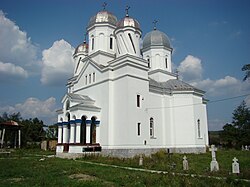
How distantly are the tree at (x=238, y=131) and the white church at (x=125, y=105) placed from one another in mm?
17949

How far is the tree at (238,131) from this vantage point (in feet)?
139

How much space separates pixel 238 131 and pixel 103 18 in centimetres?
3182

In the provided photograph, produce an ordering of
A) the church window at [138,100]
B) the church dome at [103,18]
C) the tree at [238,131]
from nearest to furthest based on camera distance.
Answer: the church window at [138,100]
the church dome at [103,18]
the tree at [238,131]

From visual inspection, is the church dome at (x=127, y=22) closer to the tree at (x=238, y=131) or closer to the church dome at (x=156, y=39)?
the church dome at (x=156, y=39)

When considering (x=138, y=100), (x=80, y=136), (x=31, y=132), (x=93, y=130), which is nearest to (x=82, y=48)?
(x=93, y=130)

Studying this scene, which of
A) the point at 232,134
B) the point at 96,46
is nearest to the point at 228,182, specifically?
the point at 96,46

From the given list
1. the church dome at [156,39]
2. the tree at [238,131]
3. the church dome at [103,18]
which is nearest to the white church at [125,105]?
the church dome at [103,18]

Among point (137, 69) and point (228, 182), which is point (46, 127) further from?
point (228, 182)

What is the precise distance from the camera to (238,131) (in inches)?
1695

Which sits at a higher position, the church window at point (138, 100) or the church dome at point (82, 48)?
the church dome at point (82, 48)

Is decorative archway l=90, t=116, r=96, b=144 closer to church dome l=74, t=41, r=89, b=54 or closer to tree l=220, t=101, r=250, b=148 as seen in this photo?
church dome l=74, t=41, r=89, b=54

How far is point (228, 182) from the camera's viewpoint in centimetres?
907

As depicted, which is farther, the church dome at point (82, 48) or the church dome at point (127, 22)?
the church dome at point (82, 48)

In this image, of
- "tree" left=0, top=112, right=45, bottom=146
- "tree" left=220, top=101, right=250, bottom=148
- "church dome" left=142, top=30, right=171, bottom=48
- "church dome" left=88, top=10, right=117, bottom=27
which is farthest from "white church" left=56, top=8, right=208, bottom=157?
"tree" left=0, top=112, right=45, bottom=146
